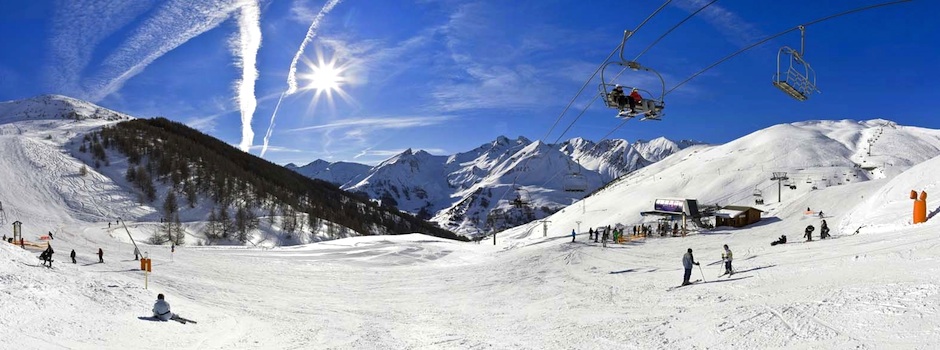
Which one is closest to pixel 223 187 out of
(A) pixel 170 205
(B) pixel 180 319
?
(A) pixel 170 205

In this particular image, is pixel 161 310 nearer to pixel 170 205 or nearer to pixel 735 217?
pixel 735 217

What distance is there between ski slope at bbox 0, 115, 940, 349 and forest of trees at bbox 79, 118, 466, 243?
56.9 meters

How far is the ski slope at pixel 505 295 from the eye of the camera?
512 inches

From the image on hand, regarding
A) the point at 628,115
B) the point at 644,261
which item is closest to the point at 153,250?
the point at 644,261

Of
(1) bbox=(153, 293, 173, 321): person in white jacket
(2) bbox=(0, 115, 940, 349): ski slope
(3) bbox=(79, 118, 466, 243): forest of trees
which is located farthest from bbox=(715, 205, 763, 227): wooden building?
(3) bbox=(79, 118, 466, 243): forest of trees

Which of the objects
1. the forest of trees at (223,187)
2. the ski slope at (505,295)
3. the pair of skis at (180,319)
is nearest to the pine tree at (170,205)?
the forest of trees at (223,187)

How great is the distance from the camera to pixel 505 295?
25.2 metres

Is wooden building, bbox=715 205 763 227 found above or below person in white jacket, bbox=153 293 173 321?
above

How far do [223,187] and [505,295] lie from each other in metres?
112

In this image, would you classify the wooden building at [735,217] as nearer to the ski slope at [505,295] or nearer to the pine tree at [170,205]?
the ski slope at [505,295]

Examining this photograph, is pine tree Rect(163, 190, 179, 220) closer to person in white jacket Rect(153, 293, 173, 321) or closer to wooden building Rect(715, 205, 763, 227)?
person in white jacket Rect(153, 293, 173, 321)

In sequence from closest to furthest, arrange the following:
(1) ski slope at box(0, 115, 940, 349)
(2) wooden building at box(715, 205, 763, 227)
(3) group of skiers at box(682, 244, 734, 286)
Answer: (1) ski slope at box(0, 115, 940, 349) → (3) group of skiers at box(682, 244, 734, 286) → (2) wooden building at box(715, 205, 763, 227)

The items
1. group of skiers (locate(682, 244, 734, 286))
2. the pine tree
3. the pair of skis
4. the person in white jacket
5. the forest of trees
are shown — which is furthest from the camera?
the forest of trees

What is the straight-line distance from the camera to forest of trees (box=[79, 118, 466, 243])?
10541 cm
